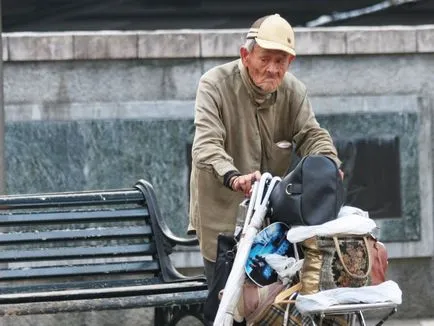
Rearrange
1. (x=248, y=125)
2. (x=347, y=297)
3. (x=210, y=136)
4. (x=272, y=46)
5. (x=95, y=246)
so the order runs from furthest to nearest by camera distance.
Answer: (x=95, y=246) → (x=248, y=125) → (x=210, y=136) → (x=272, y=46) → (x=347, y=297)

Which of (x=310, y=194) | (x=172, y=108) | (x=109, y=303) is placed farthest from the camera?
(x=172, y=108)

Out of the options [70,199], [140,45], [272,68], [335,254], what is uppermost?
[272,68]

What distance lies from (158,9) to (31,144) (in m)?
4.46

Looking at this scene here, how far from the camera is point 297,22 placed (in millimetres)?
12703

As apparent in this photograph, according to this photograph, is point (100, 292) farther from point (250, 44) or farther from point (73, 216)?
point (250, 44)

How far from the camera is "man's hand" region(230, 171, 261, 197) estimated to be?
528 cm

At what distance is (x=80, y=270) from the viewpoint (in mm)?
7426

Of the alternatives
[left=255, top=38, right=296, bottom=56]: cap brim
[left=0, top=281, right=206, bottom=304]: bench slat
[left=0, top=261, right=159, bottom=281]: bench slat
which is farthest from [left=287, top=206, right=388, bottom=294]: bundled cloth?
[left=0, top=261, right=159, bottom=281]: bench slat

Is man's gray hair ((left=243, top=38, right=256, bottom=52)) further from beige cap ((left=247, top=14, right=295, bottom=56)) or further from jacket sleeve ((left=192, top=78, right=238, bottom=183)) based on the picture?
jacket sleeve ((left=192, top=78, right=238, bottom=183))

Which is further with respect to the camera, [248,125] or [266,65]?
[248,125]

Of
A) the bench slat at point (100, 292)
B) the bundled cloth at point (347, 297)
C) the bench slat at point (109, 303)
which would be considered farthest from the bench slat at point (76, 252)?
the bundled cloth at point (347, 297)

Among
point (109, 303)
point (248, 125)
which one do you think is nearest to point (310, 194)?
point (248, 125)

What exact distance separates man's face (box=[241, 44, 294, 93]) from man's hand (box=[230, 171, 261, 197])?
0.48 metres

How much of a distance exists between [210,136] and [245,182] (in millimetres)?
401
